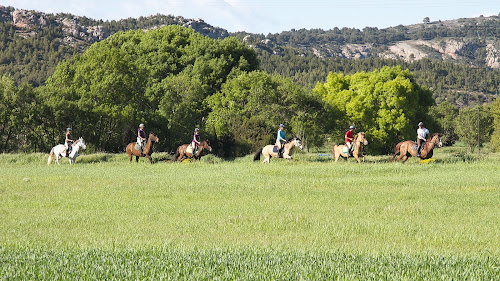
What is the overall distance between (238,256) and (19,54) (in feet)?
402

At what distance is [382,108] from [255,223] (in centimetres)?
4699

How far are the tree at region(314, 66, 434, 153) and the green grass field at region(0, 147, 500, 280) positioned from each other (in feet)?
97.6

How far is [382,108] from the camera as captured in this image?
5625cm

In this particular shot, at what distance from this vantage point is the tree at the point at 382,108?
54.8 m

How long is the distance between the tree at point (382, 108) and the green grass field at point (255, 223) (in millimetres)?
29736

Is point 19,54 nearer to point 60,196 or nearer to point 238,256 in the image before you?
point 60,196

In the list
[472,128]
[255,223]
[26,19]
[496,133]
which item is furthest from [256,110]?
[26,19]

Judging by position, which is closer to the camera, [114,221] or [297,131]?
[114,221]

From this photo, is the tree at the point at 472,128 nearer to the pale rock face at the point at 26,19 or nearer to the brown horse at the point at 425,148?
the brown horse at the point at 425,148

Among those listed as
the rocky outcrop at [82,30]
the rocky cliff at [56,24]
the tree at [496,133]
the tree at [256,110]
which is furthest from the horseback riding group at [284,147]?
the rocky outcrop at [82,30]

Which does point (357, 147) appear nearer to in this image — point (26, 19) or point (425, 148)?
point (425, 148)

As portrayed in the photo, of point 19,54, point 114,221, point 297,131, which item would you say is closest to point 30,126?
point 297,131

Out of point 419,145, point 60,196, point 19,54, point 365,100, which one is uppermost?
point 19,54

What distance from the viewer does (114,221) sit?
12312mm
